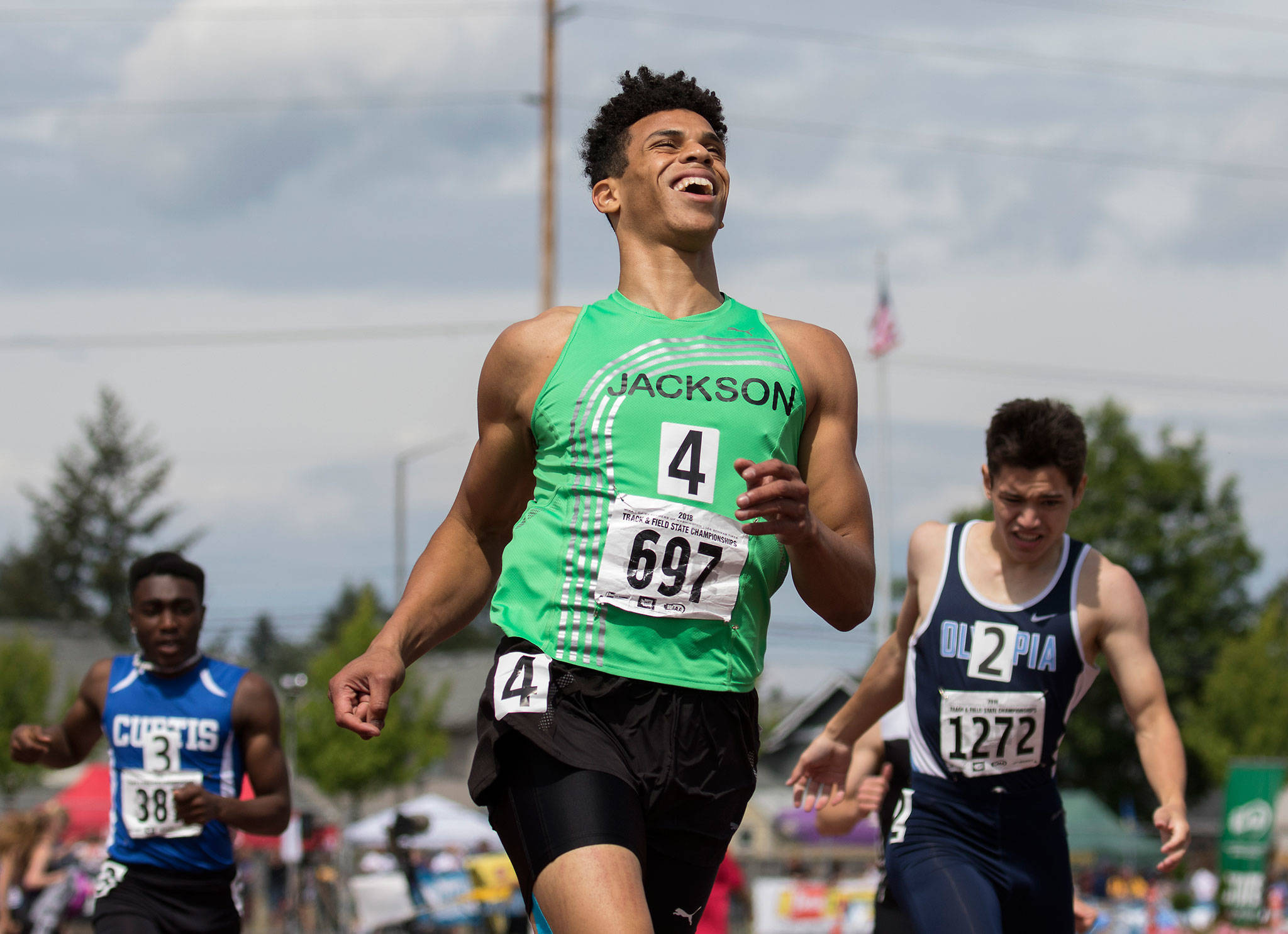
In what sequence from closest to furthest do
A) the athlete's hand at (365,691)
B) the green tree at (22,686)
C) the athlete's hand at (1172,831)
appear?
the athlete's hand at (365,691), the athlete's hand at (1172,831), the green tree at (22,686)

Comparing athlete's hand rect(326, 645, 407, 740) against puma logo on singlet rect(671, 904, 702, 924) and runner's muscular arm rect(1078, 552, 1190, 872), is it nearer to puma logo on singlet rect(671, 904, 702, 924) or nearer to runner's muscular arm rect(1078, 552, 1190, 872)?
puma logo on singlet rect(671, 904, 702, 924)

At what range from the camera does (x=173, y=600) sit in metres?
6.11

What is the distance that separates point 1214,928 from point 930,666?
46.1ft

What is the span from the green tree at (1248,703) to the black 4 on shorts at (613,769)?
4611cm

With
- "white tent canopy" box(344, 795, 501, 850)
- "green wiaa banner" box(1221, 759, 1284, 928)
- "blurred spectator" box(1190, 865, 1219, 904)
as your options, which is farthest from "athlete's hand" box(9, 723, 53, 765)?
"blurred spectator" box(1190, 865, 1219, 904)

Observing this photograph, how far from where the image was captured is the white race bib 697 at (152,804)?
18.9 ft

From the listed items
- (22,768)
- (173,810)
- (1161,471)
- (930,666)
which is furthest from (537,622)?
(1161,471)

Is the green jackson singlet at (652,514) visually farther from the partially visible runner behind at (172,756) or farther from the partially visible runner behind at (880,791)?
the partially visible runner behind at (172,756)

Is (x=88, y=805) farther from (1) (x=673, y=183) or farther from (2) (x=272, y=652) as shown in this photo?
(2) (x=272, y=652)

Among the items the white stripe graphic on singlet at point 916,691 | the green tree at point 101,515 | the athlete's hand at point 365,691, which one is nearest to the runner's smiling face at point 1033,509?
the white stripe graphic on singlet at point 916,691

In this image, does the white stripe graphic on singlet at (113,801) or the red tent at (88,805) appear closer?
the white stripe graphic on singlet at (113,801)

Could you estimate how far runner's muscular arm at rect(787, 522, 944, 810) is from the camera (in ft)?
16.8

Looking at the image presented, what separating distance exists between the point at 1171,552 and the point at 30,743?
51082mm

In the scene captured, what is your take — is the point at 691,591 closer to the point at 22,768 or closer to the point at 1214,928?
the point at 1214,928
